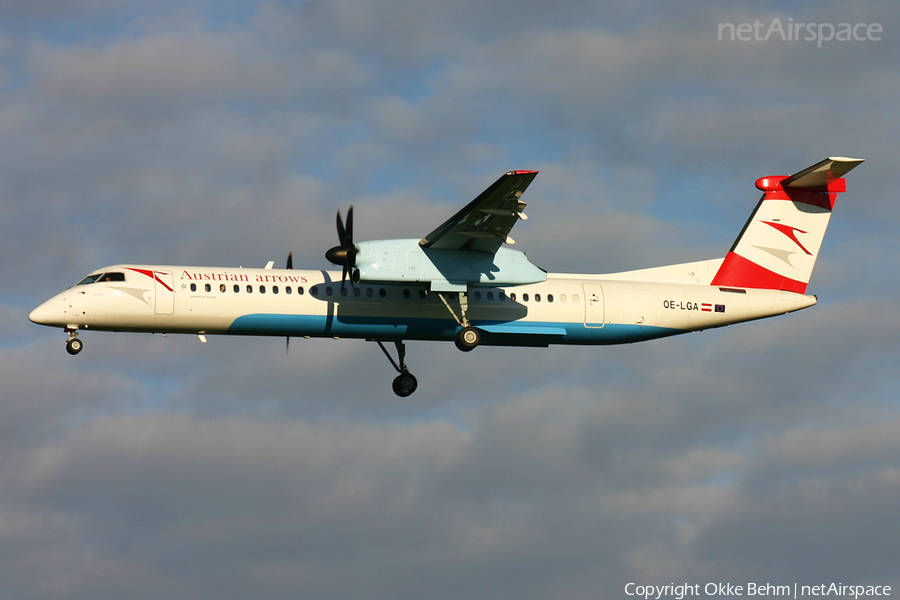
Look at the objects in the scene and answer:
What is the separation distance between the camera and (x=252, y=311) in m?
25.3

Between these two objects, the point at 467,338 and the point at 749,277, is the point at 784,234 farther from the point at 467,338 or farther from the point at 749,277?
the point at 467,338

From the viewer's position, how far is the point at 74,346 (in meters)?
24.9

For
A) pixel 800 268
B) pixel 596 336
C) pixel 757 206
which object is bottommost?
pixel 596 336

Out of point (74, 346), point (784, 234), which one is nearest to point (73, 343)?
point (74, 346)

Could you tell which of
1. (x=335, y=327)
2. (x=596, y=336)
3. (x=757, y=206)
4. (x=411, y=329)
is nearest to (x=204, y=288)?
(x=335, y=327)

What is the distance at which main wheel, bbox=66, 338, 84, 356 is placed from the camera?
2477cm

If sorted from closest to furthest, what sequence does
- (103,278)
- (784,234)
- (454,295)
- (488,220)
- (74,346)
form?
1. (488,220)
2. (74,346)
3. (103,278)
4. (454,295)
5. (784,234)

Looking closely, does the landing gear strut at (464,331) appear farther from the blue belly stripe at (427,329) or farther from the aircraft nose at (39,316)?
the aircraft nose at (39,316)

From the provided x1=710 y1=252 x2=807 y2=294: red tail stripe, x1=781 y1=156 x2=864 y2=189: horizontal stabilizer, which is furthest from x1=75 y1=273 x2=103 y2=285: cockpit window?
x1=781 y1=156 x2=864 y2=189: horizontal stabilizer

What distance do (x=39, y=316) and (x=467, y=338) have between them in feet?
33.4

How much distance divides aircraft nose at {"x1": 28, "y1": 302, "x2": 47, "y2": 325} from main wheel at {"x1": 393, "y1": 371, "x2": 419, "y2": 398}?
29.8ft

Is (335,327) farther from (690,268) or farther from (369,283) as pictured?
(690,268)

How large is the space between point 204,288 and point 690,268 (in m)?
13.2

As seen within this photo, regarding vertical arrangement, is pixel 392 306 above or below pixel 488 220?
below
